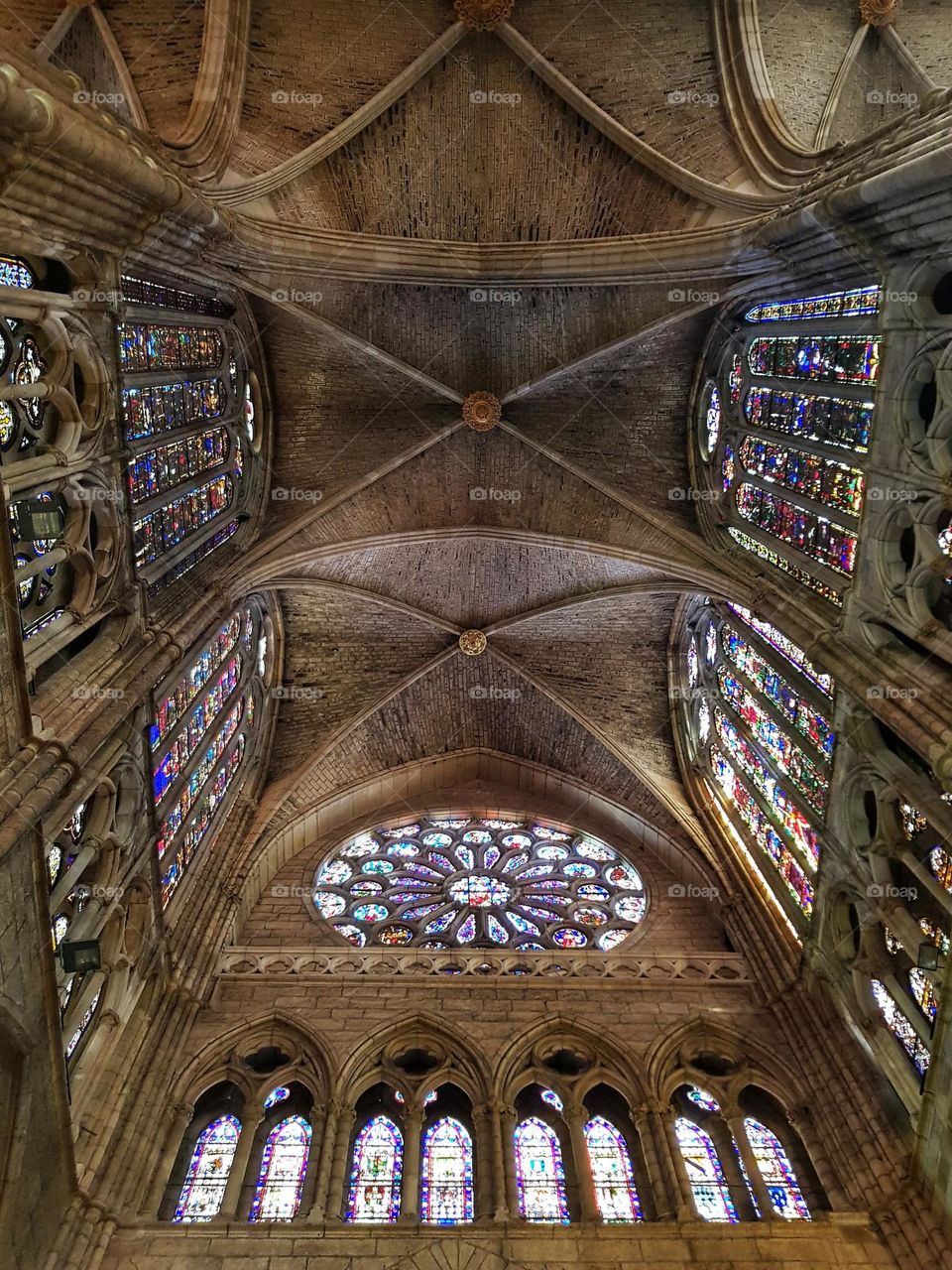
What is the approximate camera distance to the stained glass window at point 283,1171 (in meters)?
7.62

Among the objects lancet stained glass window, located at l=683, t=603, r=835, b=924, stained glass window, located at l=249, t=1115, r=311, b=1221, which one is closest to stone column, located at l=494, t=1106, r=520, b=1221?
stained glass window, located at l=249, t=1115, r=311, b=1221

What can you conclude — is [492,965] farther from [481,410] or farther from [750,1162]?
[481,410]

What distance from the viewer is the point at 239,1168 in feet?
26.1

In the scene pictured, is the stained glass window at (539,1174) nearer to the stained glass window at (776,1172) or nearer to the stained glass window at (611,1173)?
the stained glass window at (611,1173)

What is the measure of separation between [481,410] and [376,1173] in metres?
10.9

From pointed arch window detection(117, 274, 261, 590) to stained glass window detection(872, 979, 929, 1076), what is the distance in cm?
890

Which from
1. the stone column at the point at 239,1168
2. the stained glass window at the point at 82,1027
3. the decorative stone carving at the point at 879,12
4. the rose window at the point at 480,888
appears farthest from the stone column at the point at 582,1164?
the decorative stone carving at the point at 879,12

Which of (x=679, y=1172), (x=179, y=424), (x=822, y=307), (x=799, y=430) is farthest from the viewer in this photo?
(x=179, y=424)

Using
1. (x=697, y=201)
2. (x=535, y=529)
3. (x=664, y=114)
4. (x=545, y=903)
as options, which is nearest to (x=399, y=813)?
(x=545, y=903)

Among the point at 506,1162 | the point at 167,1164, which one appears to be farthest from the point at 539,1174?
the point at 167,1164

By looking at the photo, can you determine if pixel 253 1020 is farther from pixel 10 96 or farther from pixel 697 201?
pixel 697 201

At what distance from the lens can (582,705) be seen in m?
15.8

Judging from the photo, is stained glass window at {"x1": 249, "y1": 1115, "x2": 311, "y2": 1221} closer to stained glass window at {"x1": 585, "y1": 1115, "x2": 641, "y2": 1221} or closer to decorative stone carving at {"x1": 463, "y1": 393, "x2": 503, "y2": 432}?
stained glass window at {"x1": 585, "y1": 1115, "x2": 641, "y2": 1221}

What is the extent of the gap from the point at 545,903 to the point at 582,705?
14.0 ft
